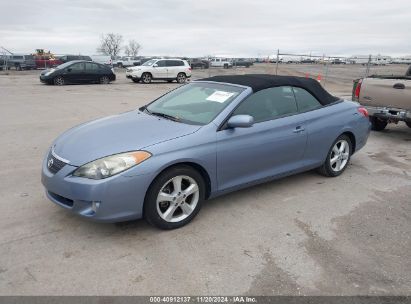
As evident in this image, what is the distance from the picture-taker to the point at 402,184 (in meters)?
5.44

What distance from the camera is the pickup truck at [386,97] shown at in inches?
301

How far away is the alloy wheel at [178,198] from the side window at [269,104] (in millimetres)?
987

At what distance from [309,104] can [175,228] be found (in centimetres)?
259

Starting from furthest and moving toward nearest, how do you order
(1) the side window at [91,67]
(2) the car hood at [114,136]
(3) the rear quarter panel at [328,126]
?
(1) the side window at [91,67], (3) the rear quarter panel at [328,126], (2) the car hood at [114,136]

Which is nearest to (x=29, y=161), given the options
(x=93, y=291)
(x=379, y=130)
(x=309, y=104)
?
(x=93, y=291)

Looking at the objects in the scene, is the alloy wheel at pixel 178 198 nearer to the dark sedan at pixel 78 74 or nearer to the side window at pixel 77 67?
the dark sedan at pixel 78 74

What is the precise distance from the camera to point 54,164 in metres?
3.84

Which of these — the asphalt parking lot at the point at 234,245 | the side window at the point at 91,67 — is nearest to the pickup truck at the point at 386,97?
the asphalt parking lot at the point at 234,245

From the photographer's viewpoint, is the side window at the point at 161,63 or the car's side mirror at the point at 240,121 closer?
the car's side mirror at the point at 240,121

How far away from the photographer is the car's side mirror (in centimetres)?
409

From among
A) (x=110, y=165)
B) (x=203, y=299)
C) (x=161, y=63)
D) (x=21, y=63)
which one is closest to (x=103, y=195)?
(x=110, y=165)

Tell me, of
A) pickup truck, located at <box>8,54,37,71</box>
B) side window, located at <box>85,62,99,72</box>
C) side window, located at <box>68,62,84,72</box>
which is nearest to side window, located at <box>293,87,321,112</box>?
side window, located at <box>68,62,84,72</box>

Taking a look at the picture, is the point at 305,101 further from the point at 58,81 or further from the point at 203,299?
the point at 58,81

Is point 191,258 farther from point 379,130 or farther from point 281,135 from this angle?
point 379,130
